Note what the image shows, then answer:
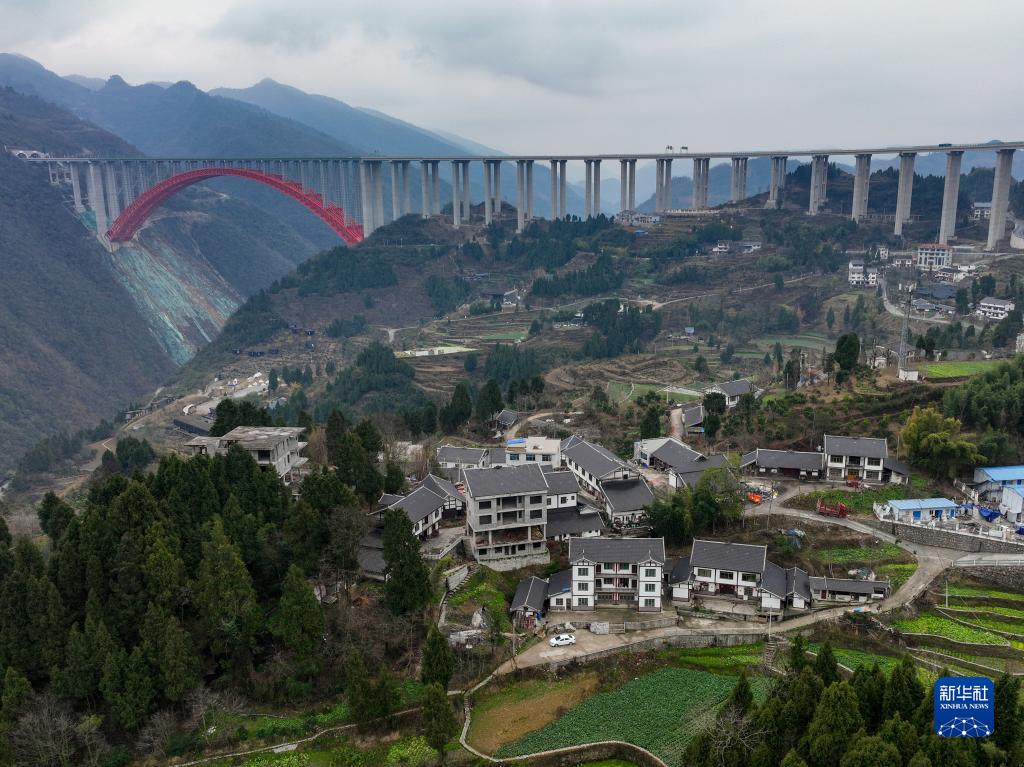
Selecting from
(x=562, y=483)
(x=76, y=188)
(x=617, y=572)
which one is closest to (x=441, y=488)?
(x=562, y=483)

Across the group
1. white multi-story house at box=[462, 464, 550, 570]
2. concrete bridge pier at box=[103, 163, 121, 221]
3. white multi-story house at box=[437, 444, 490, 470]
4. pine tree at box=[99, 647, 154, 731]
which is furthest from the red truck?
concrete bridge pier at box=[103, 163, 121, 221]

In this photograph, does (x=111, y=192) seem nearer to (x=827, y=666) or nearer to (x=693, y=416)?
(x=693, y=416)

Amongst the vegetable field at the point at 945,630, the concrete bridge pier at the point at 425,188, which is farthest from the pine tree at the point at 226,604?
the concrete bridge pier at the point at 425,188

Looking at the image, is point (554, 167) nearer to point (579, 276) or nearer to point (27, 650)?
point (579, 276)

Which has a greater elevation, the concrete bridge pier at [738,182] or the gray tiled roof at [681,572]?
the concrete bridge pier at [738,182]

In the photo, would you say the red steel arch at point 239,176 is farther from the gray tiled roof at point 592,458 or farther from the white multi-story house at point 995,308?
the white multi-story house at point 995,308

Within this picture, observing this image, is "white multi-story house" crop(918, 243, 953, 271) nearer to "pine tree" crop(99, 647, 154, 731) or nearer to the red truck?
the red truck

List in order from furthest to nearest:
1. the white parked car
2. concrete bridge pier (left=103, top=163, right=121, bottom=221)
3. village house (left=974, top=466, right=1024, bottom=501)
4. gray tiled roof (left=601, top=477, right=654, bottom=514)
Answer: concrete bridge pier (left=103, top=163, right=121, bottom=221) < gray tiled roof (left=601, top=477, right=654, bottom=514) < village house (left=974, top=466, right=1024, bottom=501) < the white parked car
